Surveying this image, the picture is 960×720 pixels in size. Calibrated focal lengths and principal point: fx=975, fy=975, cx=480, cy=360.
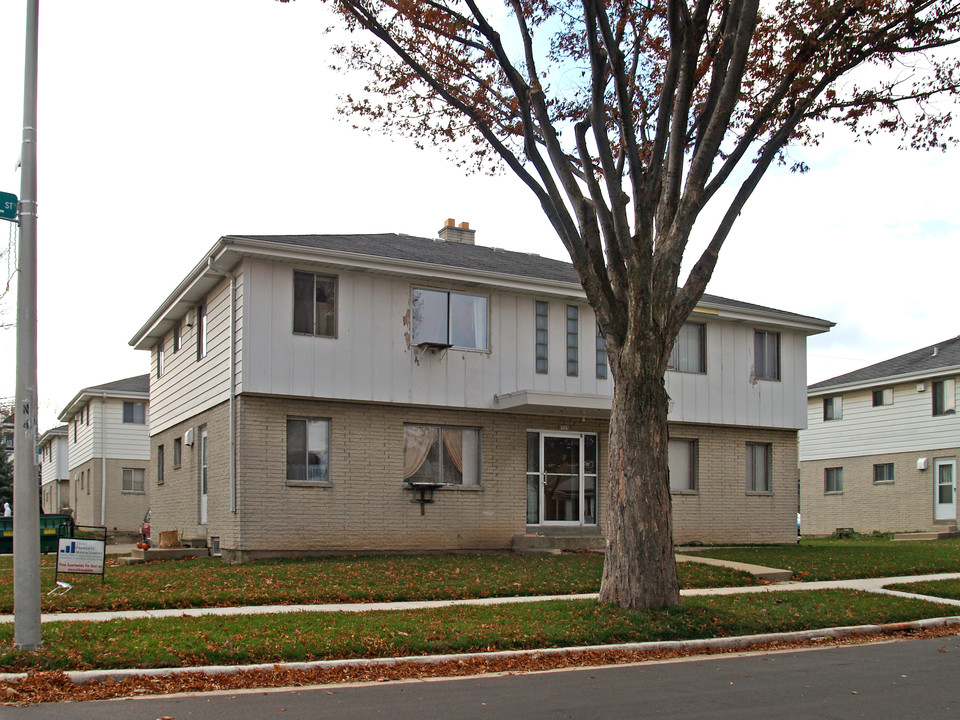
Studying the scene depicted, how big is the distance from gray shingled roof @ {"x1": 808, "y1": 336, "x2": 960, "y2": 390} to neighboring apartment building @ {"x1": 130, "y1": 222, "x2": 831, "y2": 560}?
11.3 meters

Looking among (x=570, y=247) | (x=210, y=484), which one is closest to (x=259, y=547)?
(x=210, y=484)

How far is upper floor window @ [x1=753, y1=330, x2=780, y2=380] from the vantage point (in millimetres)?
24516

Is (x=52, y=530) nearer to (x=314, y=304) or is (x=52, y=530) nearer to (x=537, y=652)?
(x=314, y=304)

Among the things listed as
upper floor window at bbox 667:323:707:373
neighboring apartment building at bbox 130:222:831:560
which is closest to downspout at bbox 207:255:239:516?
neighboring apartment building at bbox 130:222:831:560

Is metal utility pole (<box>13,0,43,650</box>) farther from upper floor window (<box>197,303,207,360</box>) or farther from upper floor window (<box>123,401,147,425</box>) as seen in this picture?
upper floor window (<box>123,401,147,425</box>)

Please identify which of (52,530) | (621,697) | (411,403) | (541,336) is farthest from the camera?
(52,530)

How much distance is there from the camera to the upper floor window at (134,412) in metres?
37.9

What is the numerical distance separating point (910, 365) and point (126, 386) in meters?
29.5

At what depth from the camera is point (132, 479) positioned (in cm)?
3772

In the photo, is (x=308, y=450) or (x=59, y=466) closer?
(x=308, y=450)

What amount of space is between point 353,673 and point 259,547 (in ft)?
31.1

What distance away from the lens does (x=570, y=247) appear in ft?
40.3

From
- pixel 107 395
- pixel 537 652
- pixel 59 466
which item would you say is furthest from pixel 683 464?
pixel 59 466

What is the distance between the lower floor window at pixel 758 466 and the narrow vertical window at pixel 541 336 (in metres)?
6.61
